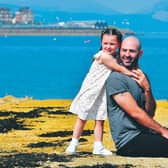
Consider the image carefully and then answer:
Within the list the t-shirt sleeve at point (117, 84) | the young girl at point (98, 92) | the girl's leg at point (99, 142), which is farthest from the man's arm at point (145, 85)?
the girl's leg at point (99, 142)

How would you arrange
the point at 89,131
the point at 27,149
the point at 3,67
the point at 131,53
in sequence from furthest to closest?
the point at 3,67 → the point at 89,131 → the point at 27,149 → the point at 131,53

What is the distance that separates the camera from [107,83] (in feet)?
39.6

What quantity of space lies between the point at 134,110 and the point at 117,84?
488 mm

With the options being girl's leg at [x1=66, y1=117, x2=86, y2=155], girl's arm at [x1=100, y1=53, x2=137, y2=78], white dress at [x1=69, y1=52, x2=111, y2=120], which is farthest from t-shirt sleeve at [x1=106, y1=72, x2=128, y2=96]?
girl's leg at [x1=66, y1=117, x2=86, y2=155]

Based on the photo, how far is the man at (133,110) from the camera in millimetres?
11906

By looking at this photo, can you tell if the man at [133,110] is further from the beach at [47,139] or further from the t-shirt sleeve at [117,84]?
the beach at [47,139]

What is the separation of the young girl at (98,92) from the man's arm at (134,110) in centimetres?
88

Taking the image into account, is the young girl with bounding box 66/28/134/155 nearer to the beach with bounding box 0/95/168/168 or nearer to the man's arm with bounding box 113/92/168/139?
the beach with bounding box 0/95/168/168

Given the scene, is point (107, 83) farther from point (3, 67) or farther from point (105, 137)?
point (3, 67)

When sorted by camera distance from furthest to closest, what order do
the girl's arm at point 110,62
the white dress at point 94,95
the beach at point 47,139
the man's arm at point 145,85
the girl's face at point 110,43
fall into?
the white dress at point 94,95 → the girl's face at point 110,43 → the girl's arm at point 110,62 → the beach at point 47,139 → the man's arm at point 145,85

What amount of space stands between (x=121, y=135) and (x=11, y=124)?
305 inches

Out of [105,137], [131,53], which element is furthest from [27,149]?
[131,53]

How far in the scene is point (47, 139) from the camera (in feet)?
55.1

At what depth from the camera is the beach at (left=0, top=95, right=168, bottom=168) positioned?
12.2 metres
